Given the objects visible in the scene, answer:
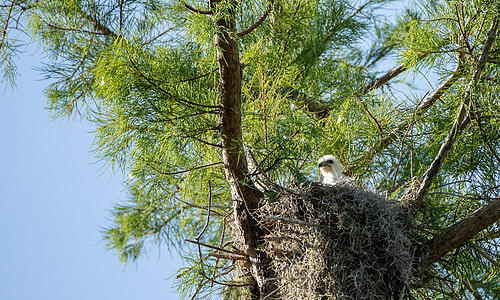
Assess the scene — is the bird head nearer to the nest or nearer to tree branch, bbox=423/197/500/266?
the nest

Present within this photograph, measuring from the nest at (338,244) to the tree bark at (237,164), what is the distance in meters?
0.16

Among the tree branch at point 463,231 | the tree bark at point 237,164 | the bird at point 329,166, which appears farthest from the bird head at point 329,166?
the tree branch at point 463,231

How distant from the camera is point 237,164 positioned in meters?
3.55

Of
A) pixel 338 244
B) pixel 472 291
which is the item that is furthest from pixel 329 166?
pixel 472 291

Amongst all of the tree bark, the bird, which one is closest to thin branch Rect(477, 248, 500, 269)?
the bird

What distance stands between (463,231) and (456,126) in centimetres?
55

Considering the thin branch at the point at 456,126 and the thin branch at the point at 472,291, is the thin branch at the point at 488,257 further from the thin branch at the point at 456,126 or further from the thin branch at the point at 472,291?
the thin branch at the point at 456,126

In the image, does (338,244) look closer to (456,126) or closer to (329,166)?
(456,126)

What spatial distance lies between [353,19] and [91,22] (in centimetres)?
195

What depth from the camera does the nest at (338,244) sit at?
312 cm

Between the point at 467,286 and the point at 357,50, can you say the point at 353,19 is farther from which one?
the point at 467,286

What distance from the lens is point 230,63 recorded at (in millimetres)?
3449

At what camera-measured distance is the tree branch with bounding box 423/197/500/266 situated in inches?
129

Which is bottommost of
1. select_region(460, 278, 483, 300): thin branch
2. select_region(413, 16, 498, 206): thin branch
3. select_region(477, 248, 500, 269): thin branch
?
select_region(460, 278, 483, 300): thin branch
